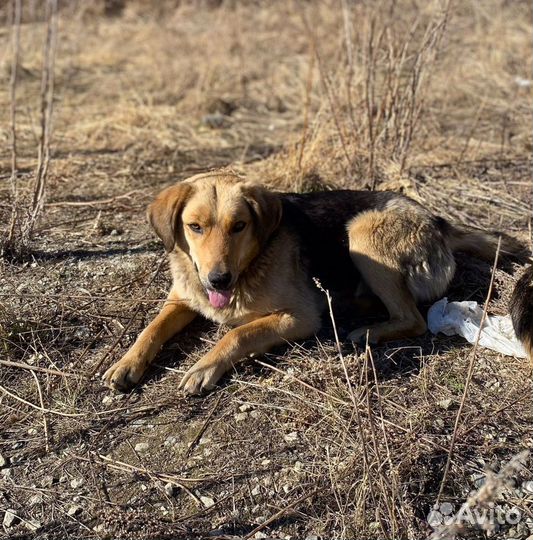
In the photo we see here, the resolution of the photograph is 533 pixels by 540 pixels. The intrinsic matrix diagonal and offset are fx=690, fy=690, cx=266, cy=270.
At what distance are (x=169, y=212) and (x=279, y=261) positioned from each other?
0.79 m

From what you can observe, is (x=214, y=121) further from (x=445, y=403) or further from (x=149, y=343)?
(x=445, y=403)

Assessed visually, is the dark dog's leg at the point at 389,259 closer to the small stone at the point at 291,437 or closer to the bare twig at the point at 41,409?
the small stone at the point at 291,437

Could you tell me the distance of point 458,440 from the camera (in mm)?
3514

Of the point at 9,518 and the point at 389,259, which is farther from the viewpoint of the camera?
the point at 389,259

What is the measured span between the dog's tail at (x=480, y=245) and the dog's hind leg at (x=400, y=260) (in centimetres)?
35

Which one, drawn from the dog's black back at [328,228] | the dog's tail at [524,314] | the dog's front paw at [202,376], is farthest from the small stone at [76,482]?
the dog's tail at [524,314]

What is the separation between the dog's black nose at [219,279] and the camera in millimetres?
3889

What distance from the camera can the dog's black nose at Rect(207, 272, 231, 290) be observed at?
3889 millimetres

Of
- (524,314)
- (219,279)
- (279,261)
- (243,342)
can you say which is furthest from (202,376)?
(524,314)

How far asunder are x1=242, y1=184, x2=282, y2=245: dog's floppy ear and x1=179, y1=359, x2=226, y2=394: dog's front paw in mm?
859

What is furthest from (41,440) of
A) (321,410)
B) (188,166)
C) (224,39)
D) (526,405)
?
(224,39)

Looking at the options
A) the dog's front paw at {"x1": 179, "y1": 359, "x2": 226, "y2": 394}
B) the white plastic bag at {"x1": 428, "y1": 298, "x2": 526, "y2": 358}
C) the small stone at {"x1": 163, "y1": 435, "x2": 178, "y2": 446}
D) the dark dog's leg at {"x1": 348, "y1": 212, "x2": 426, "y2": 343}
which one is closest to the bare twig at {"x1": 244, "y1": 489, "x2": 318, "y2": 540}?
the small stone at {"x1": 163, "y1": 435, "x2": 178, "y2": 446}

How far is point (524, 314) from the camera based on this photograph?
3.92 m

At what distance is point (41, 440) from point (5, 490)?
34 cm
